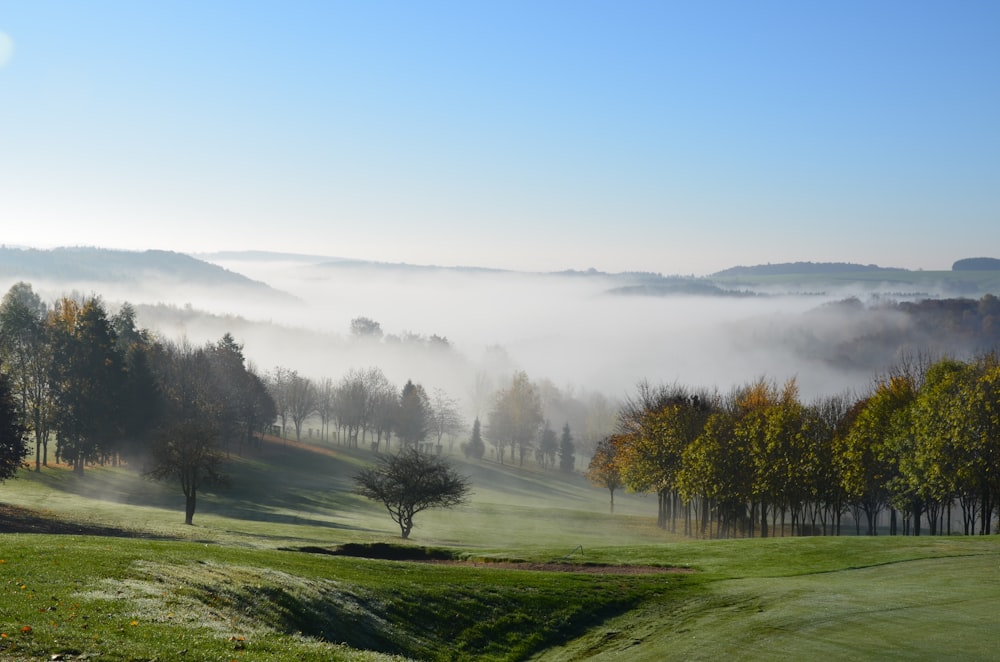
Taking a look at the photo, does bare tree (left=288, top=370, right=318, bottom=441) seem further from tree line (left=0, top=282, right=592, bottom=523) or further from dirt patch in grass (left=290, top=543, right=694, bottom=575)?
dirt patch in grass (left=290, top=543, right=694, bottom=575)

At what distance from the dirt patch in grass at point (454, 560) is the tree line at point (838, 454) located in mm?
31274

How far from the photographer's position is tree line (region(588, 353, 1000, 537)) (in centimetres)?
7025

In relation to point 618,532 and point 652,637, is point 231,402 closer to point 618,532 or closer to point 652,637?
point 618,532

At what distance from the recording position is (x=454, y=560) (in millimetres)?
59188

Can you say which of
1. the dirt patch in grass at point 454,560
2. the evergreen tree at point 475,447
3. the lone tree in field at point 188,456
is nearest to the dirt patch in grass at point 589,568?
the dirt patch in grass at point 454,560

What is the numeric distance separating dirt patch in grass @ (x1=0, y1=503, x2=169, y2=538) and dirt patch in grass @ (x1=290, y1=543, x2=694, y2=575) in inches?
562

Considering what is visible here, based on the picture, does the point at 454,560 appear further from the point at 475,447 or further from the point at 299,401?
the point at 475,447

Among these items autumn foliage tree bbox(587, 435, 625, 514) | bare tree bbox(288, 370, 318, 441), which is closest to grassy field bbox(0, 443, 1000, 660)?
autumn foliage tree bbox(587, 435, 625, 514)

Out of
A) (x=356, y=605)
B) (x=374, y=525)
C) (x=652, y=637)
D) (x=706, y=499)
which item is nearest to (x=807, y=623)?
(x=652, y=637)

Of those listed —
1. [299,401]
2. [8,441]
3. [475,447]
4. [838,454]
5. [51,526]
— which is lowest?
[475,447]

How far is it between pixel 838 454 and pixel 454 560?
4362 centimetres

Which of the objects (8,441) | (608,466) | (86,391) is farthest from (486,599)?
(86,391)

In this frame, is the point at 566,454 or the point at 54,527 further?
the point at 566,454

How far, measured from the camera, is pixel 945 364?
83.8 metres
